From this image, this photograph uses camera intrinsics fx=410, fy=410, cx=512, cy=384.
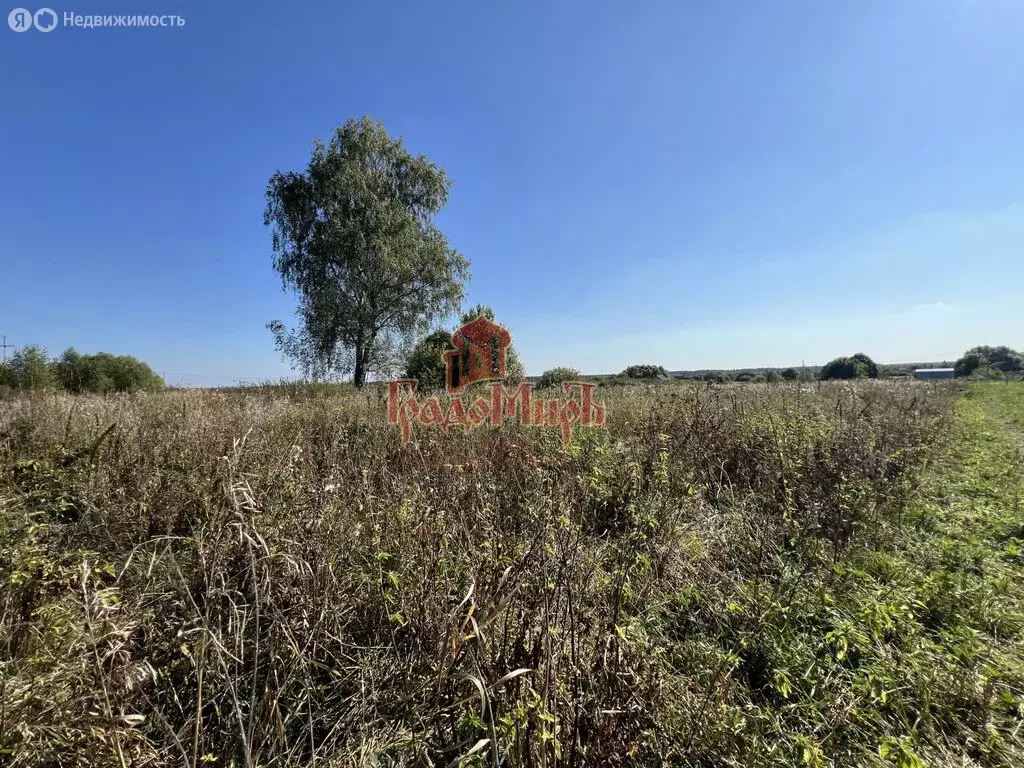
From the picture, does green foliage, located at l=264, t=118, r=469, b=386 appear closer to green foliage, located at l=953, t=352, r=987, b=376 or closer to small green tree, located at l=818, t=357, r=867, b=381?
small green tree, located at l=818, t=357, r=867, b=381

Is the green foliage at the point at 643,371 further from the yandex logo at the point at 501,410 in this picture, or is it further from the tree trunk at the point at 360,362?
the yandex logo at the point at 501,410

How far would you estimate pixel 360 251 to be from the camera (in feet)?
51.3

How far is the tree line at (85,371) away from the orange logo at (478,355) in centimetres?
928

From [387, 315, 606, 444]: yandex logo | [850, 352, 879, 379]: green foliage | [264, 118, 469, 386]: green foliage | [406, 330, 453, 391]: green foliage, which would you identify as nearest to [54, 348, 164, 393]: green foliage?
[264, 118, 469, 386]: green foliage

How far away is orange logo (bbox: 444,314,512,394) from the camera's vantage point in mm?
9883

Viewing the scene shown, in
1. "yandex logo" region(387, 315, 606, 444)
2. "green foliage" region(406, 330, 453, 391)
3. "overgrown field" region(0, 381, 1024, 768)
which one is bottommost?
"overgrown field" region(0, 381, 1024, 768)

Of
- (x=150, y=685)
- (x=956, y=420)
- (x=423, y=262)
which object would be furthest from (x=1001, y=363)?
(x=150, y=685)

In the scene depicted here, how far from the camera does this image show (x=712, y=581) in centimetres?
254

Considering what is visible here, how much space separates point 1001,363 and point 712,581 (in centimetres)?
6439

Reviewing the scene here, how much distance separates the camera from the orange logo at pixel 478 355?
988 centimetres

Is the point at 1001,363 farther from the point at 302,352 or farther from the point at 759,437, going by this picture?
the point at 302,352

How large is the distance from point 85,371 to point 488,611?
785 inches

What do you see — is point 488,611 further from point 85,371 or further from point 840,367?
point 840,367

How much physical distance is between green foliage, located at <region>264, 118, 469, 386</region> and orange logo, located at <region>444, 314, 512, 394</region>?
735cm
